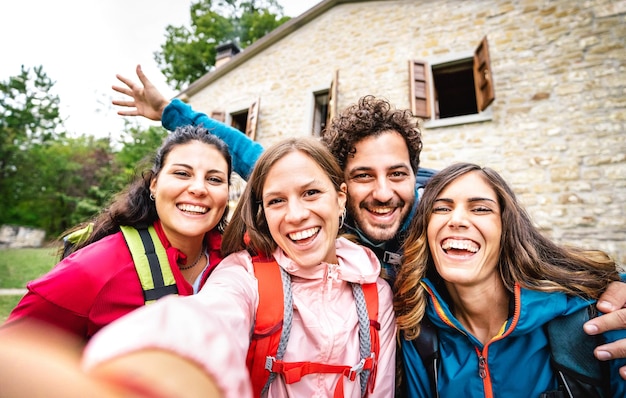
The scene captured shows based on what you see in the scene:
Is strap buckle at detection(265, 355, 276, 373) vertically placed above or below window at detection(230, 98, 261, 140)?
below

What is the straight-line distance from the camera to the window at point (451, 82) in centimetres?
543

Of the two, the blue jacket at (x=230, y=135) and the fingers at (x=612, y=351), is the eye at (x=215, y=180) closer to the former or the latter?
the blue jacket at (x=230, y=135)

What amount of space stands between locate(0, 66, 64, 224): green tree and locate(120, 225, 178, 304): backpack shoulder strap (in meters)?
23.7

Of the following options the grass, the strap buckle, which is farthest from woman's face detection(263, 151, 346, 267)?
the grass

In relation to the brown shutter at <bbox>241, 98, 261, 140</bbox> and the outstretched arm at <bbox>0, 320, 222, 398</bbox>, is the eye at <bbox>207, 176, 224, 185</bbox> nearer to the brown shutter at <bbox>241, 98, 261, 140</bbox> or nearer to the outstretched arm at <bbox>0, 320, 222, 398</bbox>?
the outstretched arm at <bbox>0, 320, 222, 398</bbox>

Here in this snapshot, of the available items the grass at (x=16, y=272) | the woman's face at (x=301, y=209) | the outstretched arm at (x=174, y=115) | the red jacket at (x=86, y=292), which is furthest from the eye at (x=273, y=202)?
the grass at (x=16, y=272)

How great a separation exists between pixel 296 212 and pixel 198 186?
83 cm

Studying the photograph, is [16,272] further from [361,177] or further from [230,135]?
[361,177]

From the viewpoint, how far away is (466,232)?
5.72 ft

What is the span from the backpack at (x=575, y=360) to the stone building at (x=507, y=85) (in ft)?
13.7

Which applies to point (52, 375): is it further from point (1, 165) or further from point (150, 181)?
point (1, 165)

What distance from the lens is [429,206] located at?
1.96 m

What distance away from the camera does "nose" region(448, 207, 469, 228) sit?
68.9 inches

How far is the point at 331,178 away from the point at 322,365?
1100 millimetres
